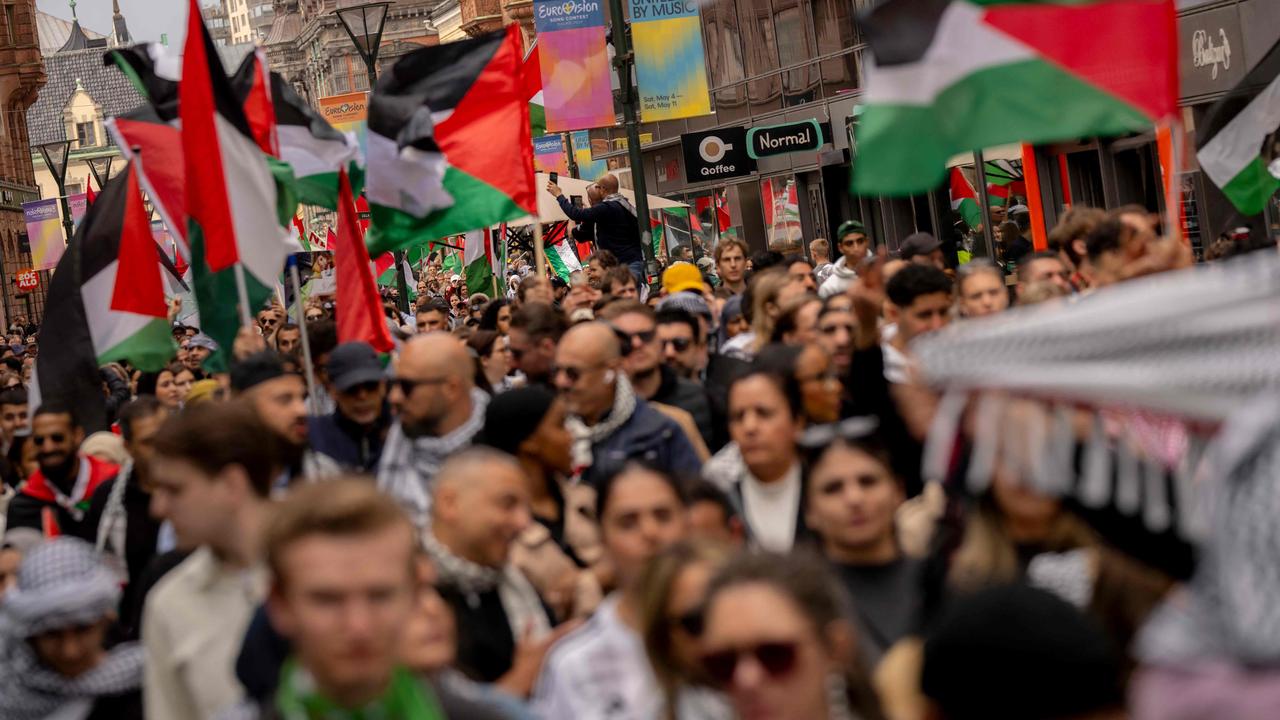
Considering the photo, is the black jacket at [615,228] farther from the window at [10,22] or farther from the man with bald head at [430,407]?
the window at [10,22]

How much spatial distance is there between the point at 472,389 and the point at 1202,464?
4.87 meters

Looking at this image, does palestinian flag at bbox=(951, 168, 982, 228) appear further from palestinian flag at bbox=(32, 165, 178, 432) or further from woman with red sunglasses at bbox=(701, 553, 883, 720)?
woman with red sunglasses at bbox=(701, 553, 883, 720)

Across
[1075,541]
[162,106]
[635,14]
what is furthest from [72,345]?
[635,14]

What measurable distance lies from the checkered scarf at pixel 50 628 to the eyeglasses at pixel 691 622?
6.64 ft

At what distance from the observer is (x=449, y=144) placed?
12742mm

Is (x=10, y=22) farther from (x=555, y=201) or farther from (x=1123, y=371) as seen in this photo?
(x=1123, y=371)

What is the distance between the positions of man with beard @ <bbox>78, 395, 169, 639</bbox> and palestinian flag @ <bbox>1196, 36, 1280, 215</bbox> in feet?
22.1

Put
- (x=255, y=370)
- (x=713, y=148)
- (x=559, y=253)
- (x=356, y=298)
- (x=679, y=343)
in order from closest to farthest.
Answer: (x=255, y=370), (x=679, y=343), (x=356, y=298), (x=713, y=148), (x=559, y=253)

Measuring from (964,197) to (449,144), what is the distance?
1630 cm

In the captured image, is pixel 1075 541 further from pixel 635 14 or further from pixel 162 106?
pixel 635 14

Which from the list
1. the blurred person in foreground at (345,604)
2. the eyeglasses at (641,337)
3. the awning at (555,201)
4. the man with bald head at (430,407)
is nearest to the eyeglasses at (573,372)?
the man with bald head at (430,407)

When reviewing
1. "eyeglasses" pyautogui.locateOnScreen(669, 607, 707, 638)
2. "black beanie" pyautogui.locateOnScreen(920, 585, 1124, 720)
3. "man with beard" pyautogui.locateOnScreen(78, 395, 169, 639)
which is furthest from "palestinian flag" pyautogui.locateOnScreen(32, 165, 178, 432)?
"black beanie" pyautogui.locateOnScreen(920, 585, 1124, 720)

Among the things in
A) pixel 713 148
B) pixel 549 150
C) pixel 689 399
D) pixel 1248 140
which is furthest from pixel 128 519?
pixel 549 150

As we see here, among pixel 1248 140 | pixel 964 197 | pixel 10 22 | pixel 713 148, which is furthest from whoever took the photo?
pixel 10 22
